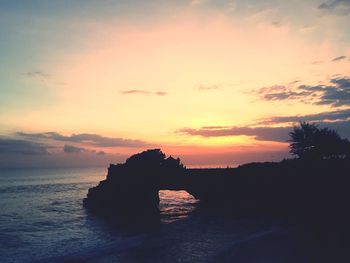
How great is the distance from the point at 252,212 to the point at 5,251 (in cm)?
2607

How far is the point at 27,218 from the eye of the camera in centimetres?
4650

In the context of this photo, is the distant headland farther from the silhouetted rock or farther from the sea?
the sea

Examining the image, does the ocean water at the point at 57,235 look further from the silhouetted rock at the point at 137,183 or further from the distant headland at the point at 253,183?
the distant headland at the point at 253,183

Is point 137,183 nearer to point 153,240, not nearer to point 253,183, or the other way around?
point 253,183

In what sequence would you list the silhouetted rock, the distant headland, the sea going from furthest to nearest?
the silhouetted rock < the distant headland < the sea

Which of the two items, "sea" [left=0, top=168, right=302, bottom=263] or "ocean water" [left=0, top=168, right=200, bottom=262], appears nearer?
"sea" [left=0, top=168, right=302, bottom=263]

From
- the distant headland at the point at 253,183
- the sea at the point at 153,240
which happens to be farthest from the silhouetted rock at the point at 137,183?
the sea at the point at 153,240

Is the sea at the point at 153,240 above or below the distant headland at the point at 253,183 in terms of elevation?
below

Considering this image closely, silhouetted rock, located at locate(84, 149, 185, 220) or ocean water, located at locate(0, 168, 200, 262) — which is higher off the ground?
silhouetted rock, located at locate(84, 149, 185, 220)

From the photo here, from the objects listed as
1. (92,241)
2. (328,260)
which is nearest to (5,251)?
(92,241)

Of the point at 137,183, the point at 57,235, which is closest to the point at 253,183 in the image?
the point at 137,183

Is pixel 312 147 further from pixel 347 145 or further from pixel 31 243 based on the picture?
pixel 31 243

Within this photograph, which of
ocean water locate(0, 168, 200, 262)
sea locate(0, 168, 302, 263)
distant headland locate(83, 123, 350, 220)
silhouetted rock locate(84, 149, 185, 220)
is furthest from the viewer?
silhouetted rock locate(84, 149, 185, 220)

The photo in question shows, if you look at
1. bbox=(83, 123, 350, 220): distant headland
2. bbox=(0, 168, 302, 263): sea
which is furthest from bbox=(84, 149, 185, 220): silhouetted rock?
bbox=(0, 168, 302, 263): sea
